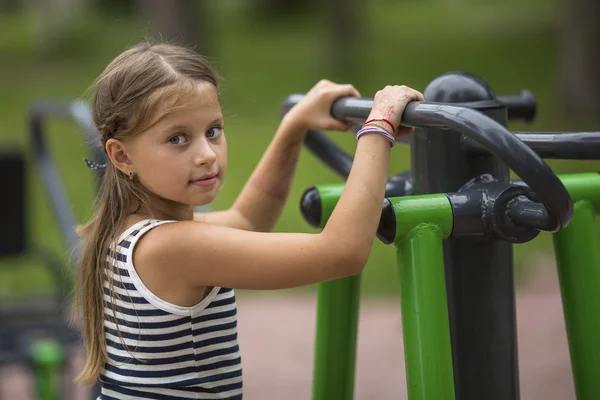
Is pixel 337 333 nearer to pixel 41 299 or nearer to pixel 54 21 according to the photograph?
pixel 41 299

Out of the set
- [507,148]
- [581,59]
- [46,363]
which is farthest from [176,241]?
[581,59]

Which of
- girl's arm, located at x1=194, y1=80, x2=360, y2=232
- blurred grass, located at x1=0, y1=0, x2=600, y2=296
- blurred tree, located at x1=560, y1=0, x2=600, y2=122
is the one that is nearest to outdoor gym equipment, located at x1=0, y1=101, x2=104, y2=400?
girl's arm, located at x1=194, y1=80, x2=360, y2=232

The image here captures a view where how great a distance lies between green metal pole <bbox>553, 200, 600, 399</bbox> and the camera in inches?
70.5

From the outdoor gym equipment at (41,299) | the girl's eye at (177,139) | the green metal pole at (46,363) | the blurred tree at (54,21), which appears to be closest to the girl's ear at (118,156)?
the girl's eye at (177,139)

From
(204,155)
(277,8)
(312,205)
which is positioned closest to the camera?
(204,155)

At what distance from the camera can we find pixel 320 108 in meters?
1.98

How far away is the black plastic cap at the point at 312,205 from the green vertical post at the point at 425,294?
0.32 meters

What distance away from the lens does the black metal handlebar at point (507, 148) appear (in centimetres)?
146

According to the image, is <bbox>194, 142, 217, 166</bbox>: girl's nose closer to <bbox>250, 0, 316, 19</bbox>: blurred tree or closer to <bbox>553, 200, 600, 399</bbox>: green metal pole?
<bbox>553, 200, 600, 399</bbox>: green metal pole

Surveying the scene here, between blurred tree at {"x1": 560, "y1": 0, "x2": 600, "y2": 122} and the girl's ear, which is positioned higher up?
blurred tree at {"x1": 560, "y1": 0, "x2": 600, "y2": 122}

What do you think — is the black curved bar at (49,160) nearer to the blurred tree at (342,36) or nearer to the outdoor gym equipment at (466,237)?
the outdoor gym equipment at (466,237)

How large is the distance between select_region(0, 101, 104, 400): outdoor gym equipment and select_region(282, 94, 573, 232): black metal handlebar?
68.9 inches

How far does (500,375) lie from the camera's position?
5.93ft

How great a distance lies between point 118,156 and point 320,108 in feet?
1.36
